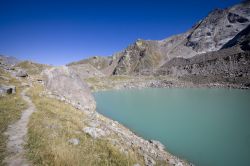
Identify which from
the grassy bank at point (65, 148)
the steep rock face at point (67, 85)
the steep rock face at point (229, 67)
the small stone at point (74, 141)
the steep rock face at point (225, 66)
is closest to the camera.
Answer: the grassy bank at point (65, 148)

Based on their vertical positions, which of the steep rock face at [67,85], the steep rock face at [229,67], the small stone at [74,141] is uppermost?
the steep rock face at [229,67]

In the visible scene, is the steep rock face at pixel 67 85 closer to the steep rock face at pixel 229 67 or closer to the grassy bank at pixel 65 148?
the grassy bank at pixel 65 148

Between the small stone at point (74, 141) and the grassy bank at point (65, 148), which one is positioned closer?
the grassy bank at point (65, 148)

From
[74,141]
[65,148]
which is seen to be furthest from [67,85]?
[65,148]

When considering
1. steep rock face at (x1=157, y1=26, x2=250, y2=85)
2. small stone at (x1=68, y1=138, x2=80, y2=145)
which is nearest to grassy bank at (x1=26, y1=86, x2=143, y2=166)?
small stone at (x1=68, y1=138, x2=80, y2=145)

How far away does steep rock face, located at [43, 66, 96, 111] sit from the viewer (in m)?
30.7

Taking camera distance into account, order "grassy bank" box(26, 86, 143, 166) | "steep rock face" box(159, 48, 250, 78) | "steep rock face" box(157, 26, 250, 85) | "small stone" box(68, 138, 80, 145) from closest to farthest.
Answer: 1. "grassy bank" box(26, 86, 143, 166)
2. "small stone" box(68, 138, 80, 145)
3. "steep rock face" box(157, 26, 250, 85)
4. "steep rock face" box(159, 48, 250, 78)

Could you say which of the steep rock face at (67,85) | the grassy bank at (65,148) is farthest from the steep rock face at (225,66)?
the grassy bank at (65,148)

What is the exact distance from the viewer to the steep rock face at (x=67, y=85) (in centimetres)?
3072

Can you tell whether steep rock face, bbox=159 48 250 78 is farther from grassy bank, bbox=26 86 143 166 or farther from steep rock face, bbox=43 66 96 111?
grassy bank, bbox=26 86 143 166

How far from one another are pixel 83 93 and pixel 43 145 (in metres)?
23.4

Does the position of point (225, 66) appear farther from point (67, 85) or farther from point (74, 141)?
point (74, 141)

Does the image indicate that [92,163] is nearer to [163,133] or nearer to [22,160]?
[22,160]

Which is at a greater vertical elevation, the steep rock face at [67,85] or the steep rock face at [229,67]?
the steep rock face at [229,67]
